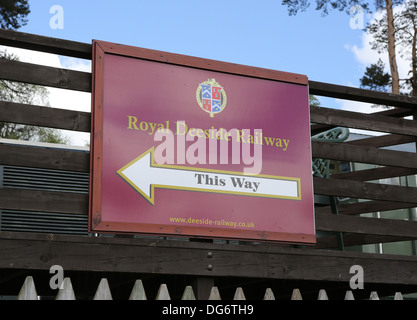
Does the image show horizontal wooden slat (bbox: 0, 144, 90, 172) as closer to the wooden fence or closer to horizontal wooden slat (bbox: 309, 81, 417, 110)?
the wooden fence

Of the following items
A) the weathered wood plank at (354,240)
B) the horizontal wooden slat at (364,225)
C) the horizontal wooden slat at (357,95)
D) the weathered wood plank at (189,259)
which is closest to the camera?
the weathered wood plank at (189,259)

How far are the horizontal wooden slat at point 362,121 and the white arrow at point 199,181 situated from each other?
733mm

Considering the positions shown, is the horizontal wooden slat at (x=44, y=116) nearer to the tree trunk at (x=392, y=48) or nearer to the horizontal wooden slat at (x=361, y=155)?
the horizontal wooden slat at (x=361, y=155)

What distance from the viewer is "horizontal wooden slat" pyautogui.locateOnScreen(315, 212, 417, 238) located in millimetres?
5945

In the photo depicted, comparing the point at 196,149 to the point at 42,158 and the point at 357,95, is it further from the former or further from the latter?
→ the point at 357,95

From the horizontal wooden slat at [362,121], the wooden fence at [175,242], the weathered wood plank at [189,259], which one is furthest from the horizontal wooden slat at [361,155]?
the weathered wood plank at [189,259]

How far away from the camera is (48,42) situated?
526 centimetres

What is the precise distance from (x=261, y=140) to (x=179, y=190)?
2.86 feet

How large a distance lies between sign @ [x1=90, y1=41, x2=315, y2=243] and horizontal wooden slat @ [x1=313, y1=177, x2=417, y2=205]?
0.80 feet

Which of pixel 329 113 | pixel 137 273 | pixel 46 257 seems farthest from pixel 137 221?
pixel 329 113

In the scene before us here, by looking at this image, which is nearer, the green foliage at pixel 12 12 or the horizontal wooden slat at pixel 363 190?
the horizontal wooden slat at pixel 363 190

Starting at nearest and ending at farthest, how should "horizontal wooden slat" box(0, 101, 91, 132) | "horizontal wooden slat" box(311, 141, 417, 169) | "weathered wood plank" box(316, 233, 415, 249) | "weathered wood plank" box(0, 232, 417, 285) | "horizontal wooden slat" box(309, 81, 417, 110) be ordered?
1. "weathered wood plank" box(0, 232, 417, 285)
2. "horizontal wooden slat" box(0, 101, 91, 132)
3. "horizontal wooden slat" box(311, 141, 417, 169)
4. "horizontal wooden slat" box(309, 81, 417, 110)
5. "weathered wood plank" box(316, 233, 415, 249)

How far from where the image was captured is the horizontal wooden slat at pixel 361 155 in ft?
20.1

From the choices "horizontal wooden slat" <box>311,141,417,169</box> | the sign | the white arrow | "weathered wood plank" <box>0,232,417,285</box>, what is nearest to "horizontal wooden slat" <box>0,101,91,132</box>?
the sign
